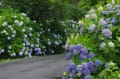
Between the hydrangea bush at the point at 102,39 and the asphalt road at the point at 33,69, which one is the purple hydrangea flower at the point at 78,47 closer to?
the hydrangea bush at the point at 102,39

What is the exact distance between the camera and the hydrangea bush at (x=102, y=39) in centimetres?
543

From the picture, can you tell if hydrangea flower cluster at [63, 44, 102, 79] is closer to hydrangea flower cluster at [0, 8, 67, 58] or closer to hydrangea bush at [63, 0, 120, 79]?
hydrangea bush at [63, 0, 120, 79]

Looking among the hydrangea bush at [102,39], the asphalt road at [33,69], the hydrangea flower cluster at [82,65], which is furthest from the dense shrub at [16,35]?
the hydrangea flower cluster at [82,65]

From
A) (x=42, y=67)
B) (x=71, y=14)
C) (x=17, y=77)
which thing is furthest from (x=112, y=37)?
(x=71, y=14)

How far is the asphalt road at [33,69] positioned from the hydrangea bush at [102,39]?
378 cm

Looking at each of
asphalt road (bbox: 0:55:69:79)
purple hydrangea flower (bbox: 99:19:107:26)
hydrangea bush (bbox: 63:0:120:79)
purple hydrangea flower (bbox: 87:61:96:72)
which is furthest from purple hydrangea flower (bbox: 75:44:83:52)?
asphalt road (bbox: 0:55:69:79)

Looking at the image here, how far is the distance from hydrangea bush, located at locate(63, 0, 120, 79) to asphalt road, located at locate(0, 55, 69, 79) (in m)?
3.78

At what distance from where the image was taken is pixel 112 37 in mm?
5617

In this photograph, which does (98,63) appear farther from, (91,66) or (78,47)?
(78,47)

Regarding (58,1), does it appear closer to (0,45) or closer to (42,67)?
(0,45)

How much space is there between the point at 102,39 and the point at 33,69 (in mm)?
5341

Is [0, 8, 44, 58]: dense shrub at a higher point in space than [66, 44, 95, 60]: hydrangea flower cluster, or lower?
lower

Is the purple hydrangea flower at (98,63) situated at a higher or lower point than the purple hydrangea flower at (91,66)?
higher

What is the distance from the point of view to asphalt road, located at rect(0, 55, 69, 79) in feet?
31.9
